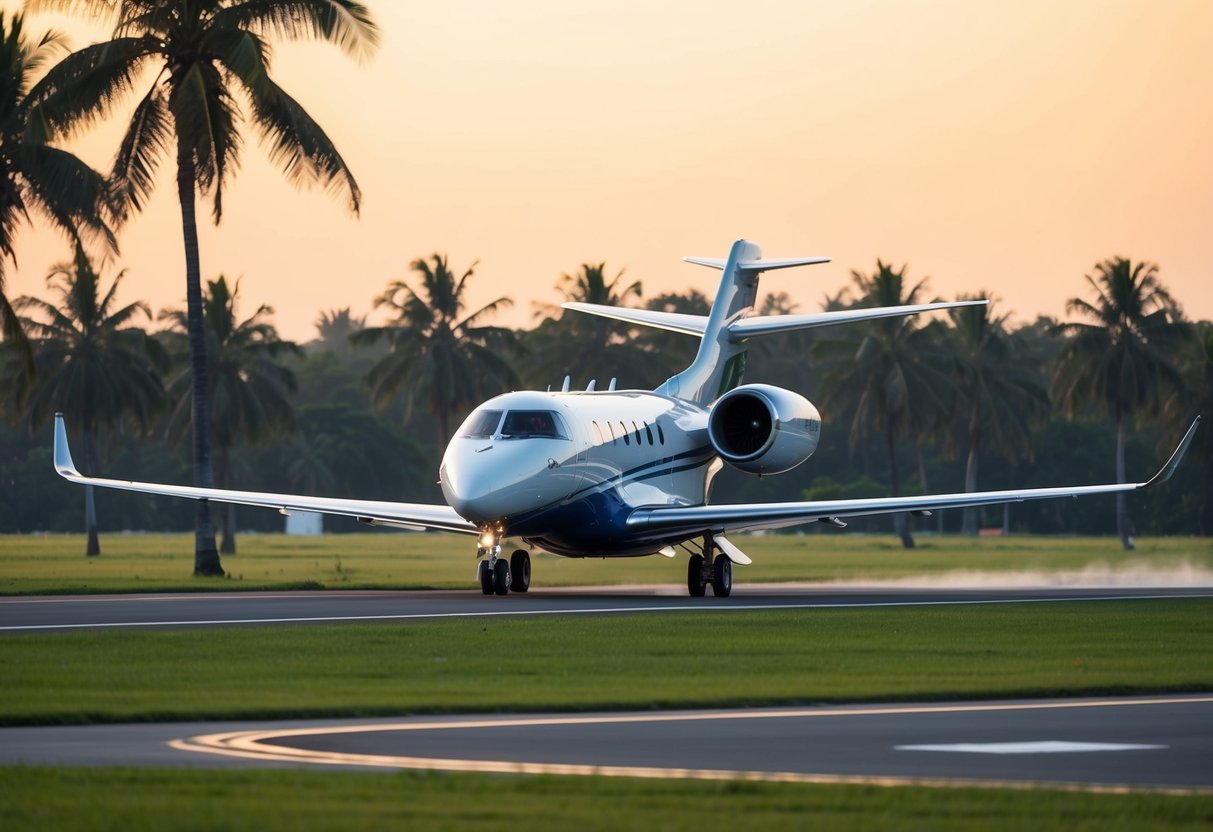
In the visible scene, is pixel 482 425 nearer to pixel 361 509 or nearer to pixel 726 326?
pixel 361 509

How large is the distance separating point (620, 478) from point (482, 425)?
4.32 m

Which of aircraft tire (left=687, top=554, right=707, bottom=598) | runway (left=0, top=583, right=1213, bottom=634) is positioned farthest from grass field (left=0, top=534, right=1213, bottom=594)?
aircraft tire (left=687, top=554, right=707, bottom=598)

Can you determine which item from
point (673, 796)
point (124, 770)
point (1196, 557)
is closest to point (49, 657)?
point (124, 770)

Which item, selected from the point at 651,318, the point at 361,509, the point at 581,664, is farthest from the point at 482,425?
the point at 581,664

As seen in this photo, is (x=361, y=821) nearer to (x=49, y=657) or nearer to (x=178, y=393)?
(x=49, y=657)

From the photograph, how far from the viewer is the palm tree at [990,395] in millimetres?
115312

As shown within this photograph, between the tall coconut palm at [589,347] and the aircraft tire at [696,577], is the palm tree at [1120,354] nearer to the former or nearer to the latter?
the tall coconut palm at [589,347]

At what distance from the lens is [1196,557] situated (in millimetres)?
75750

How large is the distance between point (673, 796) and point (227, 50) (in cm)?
4099

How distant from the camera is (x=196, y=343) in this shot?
52.6 metres

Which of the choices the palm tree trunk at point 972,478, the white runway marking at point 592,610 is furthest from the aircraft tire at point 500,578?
the palm tree trunk at point 972,478

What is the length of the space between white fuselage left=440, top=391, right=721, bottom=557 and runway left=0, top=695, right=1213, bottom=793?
60.2ft

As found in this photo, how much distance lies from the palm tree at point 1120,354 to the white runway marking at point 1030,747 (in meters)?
89.3

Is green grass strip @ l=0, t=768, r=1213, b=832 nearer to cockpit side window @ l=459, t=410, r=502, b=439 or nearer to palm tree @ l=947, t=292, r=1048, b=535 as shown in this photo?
cockpit side window @ l=459, t=410, r=502, b=439
